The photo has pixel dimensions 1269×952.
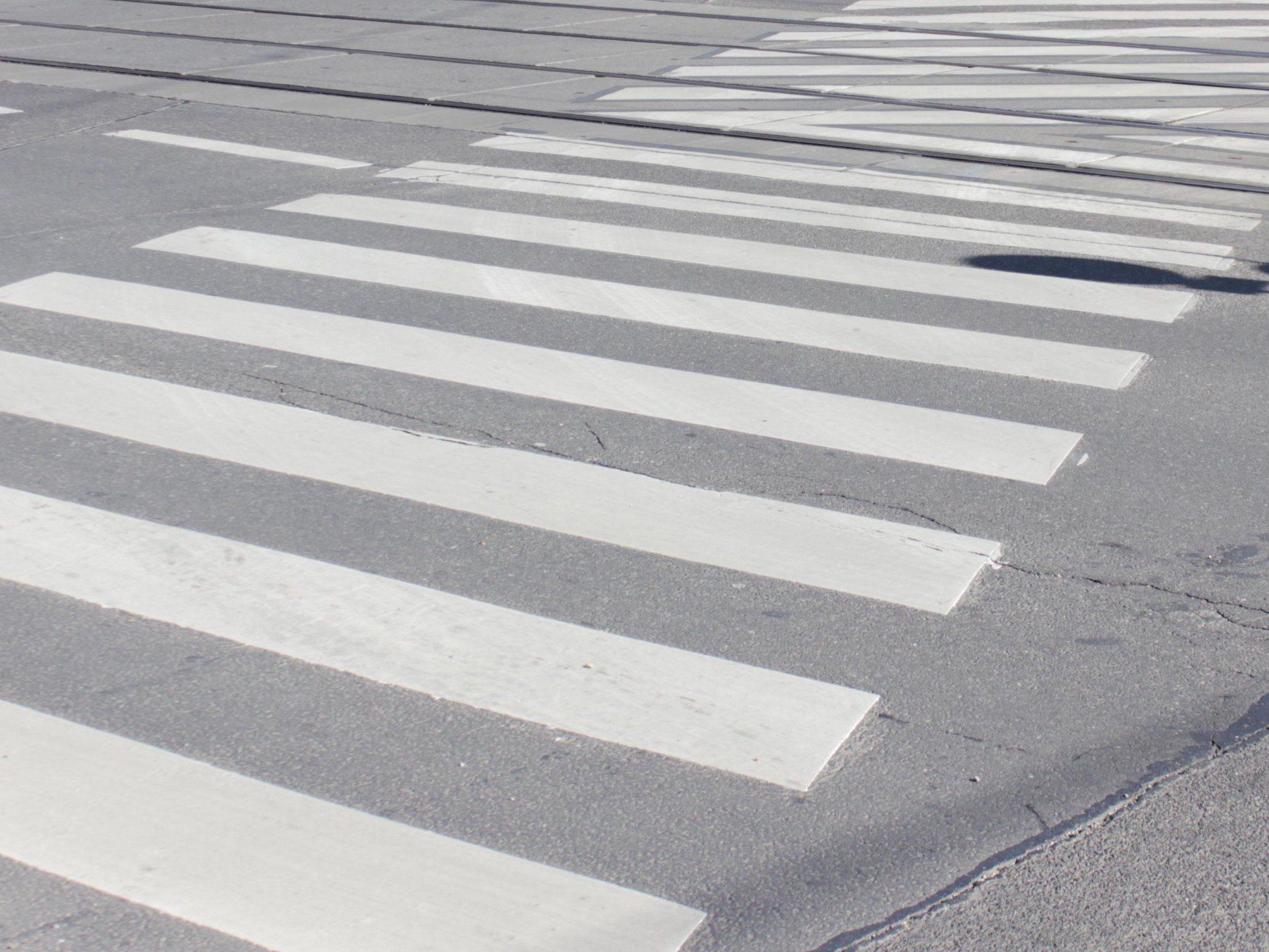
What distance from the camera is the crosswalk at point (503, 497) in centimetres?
312

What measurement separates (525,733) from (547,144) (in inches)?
285

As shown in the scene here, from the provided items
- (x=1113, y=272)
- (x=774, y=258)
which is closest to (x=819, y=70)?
(x=774, y=258)

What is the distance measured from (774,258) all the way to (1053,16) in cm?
1081

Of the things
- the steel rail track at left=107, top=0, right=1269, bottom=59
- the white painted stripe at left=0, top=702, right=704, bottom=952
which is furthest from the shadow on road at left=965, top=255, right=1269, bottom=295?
the steel rail track at left=107, top=0, right=1269, bottom=59

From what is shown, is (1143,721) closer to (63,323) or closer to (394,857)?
(394,857)

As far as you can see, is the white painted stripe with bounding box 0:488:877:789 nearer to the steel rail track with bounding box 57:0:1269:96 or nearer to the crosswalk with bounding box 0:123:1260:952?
the crosswalk with bounding box 0:123:1260:952

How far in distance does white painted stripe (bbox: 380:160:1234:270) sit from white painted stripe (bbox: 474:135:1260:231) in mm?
476

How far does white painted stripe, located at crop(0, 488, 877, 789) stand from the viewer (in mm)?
3631

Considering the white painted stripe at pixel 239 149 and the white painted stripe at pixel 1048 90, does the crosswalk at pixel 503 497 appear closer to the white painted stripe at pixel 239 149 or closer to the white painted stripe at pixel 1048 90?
the white painted stripe at pixel 239 149

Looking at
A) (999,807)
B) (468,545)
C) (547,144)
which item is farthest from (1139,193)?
(999,807)

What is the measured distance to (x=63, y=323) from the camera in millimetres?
6582

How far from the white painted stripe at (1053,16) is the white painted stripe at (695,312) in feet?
33.5

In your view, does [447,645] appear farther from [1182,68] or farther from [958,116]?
[1182,68]

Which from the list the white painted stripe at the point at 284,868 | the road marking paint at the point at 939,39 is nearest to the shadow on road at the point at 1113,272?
the white painted stripe at the point at 284,868
